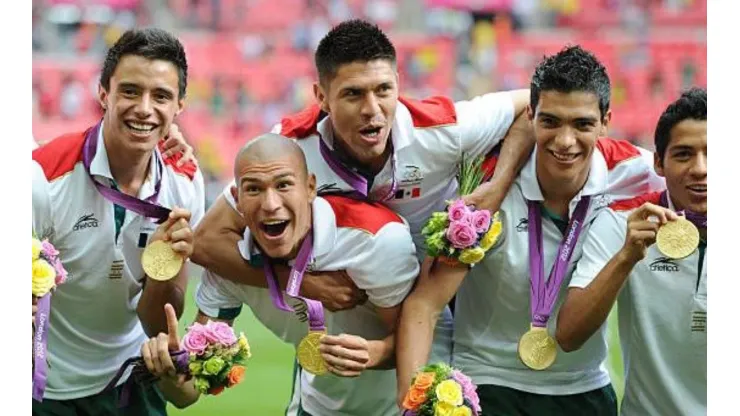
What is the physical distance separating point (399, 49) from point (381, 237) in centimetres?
1245

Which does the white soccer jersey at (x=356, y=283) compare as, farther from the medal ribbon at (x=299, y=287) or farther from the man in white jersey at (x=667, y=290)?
the man in white jersey at (x=667, y=290)

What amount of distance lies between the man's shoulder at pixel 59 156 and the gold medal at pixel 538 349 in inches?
70.8

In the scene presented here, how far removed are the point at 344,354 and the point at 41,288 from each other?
3.38ft

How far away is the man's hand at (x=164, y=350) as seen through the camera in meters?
4.38

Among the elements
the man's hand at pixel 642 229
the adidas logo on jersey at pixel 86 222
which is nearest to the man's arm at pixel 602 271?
the man's hand at pixel 642 229

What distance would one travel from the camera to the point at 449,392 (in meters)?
4.16

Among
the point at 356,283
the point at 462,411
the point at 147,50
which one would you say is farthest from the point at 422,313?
the point at 147,50

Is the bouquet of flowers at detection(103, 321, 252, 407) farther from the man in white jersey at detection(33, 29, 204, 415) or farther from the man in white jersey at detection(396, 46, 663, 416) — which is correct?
the man in white jersey at detection(396, 46, 663, 416)

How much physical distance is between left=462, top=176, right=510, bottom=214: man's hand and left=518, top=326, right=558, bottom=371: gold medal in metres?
0.49

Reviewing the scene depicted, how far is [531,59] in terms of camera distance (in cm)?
1683

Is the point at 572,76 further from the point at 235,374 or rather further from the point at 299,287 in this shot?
the point at 235,374

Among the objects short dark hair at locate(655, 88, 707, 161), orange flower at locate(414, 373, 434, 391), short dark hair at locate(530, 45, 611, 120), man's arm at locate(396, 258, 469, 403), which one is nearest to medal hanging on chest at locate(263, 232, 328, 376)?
man's arm at locate(396, 258, 469, 403)
